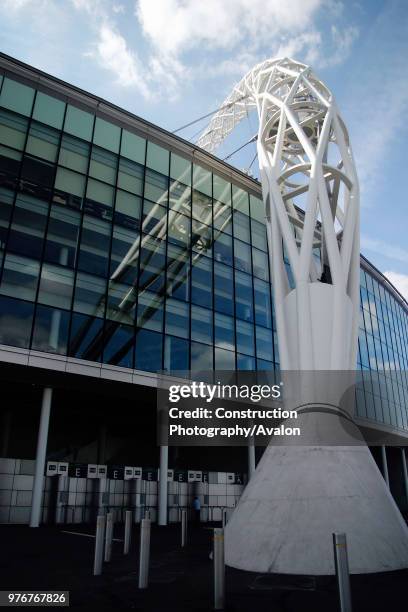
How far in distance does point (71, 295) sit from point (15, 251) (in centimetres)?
306

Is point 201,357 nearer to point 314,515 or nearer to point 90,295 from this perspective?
point 90,295

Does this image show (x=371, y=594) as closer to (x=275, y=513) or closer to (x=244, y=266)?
(x=275, y=513)

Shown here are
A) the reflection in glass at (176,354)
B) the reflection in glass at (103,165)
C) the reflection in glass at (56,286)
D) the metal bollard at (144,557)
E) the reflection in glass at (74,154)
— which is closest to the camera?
the metal bollard at (144,557)

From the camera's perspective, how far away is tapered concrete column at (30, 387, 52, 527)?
18.5 meters

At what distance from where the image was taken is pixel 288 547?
9.09 meters

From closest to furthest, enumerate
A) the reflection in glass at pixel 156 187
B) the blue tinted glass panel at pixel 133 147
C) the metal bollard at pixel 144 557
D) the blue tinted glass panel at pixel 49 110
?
the metal bollard at pixel 144 557, the blue tinted glass panel at pixel 49 110, the reflection in glass at pixel 156 187, the blue tinted glass panel at pixel 133 147

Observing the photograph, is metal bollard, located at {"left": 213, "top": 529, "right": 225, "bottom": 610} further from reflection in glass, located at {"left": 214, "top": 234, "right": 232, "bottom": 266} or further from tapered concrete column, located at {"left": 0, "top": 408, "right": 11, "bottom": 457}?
tapered concrete column, located at {"left": 0, "top": 408, "right": 11, "bottom": 457}

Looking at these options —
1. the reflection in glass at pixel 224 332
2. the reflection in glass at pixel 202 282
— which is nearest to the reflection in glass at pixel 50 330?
the reflection in glass at pixel 202 282

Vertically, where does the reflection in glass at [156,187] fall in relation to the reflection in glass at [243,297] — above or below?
above

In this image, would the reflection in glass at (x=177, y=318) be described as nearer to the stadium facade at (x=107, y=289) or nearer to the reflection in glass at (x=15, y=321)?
the stadium facade at (x=107, y=289)

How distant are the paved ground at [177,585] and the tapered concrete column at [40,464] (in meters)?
7.42

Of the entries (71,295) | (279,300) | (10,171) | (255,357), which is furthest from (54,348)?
(255,357)

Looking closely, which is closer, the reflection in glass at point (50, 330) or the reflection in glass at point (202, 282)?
the reflection in glass at point (50, 330)

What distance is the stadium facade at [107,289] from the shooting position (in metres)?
20.2
